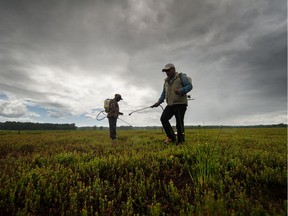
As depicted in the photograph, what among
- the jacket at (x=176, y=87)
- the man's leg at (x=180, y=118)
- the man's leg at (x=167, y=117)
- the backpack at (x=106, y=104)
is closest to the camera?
the jacket at (x=176, y=87)

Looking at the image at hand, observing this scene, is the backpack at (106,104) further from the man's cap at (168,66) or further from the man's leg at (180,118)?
the man's leg at (180,118)

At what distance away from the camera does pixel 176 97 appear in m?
7.30

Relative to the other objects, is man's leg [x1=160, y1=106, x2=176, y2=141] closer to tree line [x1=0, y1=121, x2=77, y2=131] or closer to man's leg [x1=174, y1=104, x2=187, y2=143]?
man's leg [x1=174, y1=104, x2=187, y2=143]

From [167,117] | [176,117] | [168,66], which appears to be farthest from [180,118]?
[168,66]

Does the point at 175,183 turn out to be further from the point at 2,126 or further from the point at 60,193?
the point at 2,126

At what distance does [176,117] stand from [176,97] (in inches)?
31.8

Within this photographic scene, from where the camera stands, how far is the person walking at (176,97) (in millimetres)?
7130

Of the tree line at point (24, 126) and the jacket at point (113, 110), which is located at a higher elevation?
the tree line at point (24, 126)

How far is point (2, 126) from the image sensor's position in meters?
169

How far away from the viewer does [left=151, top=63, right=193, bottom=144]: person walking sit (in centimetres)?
713

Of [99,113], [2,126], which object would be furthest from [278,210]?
[2,126]

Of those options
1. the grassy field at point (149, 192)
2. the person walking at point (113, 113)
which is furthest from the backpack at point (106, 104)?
the grassy field at point (149, 192)

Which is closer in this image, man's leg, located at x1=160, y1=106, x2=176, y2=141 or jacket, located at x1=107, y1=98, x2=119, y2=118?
man's leg, located at x1=160, y1=106, x2=176, y2=141

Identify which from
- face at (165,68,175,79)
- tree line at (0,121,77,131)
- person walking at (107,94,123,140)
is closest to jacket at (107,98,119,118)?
person walking at (107,94,123,140)
